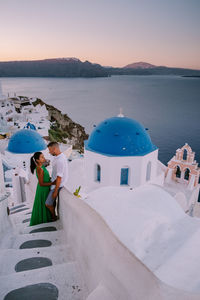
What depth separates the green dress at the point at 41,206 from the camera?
349 centimetres

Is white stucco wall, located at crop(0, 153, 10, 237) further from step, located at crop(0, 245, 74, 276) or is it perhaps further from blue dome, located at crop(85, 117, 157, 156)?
blue dome, located at crop(85, 117, 157, 156)

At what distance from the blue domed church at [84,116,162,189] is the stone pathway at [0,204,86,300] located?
5144 mm

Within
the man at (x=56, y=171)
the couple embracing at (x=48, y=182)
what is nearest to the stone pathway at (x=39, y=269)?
the couple embracing at (x=48, y=182)

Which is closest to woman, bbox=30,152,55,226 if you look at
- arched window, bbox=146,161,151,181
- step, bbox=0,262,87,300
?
step, bbox=0,262,87,300

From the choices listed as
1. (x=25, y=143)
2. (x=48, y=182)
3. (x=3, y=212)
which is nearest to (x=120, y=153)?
(x=25, y=143)

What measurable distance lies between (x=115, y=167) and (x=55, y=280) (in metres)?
6.22

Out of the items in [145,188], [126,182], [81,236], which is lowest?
[126,182]

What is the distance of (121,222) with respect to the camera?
3.77m

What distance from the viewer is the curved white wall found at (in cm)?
168

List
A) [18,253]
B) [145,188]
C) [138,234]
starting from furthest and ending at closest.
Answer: [145,188] < [138,234] < [18,253]

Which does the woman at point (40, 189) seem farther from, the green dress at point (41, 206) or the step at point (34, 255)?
the step at point (34, 255)

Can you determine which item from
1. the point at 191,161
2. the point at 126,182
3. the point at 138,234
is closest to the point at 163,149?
the point at 191,161

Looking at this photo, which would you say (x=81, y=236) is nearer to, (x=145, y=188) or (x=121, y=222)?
(x=121, y=222)

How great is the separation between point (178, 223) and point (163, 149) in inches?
1227
